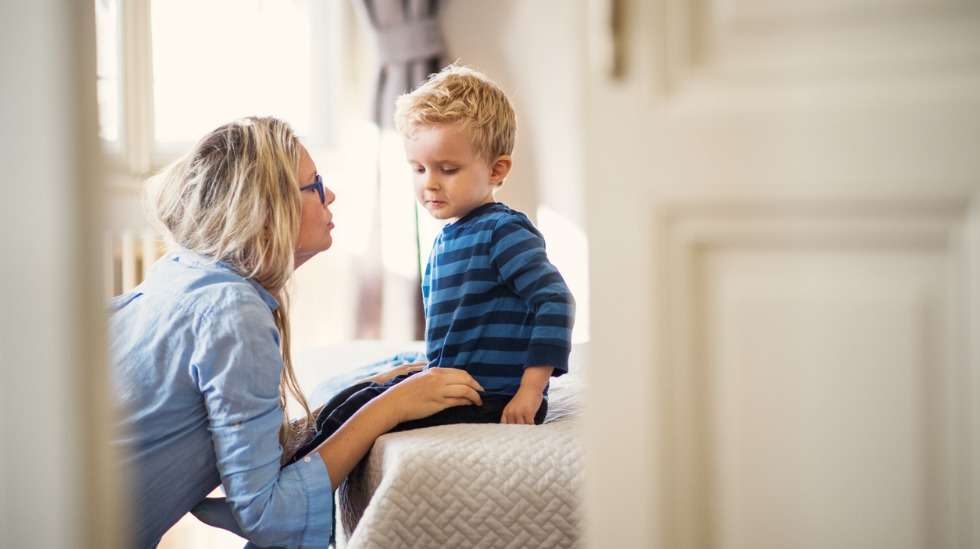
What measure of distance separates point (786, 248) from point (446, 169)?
106 cm

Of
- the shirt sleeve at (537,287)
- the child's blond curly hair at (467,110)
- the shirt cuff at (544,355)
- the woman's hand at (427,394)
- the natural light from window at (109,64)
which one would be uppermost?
the natural light from window at (109,64)

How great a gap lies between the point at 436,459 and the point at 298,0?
253 cm

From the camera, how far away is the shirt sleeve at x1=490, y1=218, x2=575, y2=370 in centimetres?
155

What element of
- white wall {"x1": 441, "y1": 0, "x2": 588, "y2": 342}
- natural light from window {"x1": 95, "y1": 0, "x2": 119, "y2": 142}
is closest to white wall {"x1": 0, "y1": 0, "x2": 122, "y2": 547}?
white wall {"x1": 441, "y1": 0, "x2": 588, "y2": 342}

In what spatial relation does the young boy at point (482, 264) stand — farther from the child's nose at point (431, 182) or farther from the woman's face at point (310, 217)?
the woman's face at point (310, 217)

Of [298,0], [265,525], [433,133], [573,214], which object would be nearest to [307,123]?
[298,0]

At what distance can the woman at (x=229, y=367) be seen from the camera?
133 centimetres

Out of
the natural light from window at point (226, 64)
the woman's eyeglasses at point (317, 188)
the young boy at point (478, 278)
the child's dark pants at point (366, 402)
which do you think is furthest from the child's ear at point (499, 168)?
the natural light from window at point (226, 64)

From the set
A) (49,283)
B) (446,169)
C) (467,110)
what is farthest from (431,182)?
(49,283)

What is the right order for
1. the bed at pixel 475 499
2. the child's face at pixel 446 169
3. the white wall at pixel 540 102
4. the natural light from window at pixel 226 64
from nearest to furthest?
the bed at pixel 475 499
the child's face at pixel 446 169
the white wall at pixel 540 102
the natural light from window at pixel 226 64

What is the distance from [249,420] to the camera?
133cm

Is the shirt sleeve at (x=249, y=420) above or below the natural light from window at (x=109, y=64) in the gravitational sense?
below

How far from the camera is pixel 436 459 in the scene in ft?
4.28

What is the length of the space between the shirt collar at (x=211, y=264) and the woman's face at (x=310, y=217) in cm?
13
